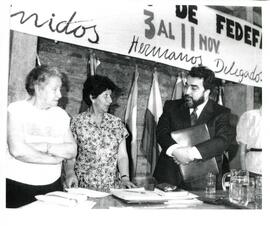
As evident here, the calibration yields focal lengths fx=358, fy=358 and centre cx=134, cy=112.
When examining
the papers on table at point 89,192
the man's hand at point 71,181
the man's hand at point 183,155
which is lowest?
the papers on table at point 89,192

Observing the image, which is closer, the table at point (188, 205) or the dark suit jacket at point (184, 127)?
the table at point (188, 205)

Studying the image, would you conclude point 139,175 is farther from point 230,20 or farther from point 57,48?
point 230,20

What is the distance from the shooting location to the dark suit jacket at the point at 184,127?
2.08 metres

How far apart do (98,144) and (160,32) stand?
745 millimetres

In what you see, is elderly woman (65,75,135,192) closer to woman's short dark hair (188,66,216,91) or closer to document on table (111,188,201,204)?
document on table (111,188,201,204)

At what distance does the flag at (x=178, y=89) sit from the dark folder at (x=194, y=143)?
205 mm

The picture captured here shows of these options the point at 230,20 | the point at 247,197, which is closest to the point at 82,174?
the point at 247,197

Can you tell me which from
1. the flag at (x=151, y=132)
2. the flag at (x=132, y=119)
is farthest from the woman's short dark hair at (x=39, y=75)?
the flag at (x=151, y=132)

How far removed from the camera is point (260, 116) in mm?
2109

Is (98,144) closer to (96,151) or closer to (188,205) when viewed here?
(96,151)

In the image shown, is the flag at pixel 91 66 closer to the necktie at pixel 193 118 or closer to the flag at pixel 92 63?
the flag at pixel 92 63

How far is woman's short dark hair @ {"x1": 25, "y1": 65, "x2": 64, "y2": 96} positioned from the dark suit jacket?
0.66 meters

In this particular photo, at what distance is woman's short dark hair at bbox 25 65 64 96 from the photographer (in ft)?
6.39

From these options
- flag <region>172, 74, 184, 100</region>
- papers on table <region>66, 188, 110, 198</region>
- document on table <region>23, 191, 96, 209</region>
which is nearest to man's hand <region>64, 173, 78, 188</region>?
papers on table <region>66, 188, 110, 198</region>
